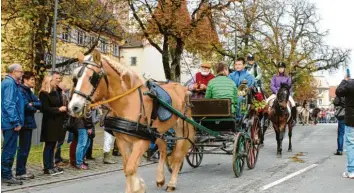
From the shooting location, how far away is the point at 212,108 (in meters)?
9.04

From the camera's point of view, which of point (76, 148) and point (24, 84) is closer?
point (24, 84)

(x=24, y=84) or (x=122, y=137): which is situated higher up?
(x=24, y=84)

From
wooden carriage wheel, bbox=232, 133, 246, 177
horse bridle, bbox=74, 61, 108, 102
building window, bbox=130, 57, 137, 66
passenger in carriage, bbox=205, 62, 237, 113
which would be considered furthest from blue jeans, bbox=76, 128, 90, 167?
building window, bbox=130, 57, 137, 66

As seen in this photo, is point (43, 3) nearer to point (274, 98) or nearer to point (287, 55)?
point (274, 98)

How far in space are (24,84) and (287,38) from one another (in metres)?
44.2

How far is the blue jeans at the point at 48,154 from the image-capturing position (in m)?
9.63

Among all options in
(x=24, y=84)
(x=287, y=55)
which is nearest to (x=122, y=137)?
(x=24, y=84)

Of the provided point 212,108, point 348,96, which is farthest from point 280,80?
point 212,108

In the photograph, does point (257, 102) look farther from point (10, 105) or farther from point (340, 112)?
point (10, 105)

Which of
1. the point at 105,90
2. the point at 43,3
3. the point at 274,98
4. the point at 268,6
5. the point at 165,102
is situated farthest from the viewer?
the point at 268,6

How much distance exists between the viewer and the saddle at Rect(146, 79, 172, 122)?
6.88 meters

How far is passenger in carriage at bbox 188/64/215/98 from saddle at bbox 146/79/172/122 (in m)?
2.29

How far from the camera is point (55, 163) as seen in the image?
11102 mm

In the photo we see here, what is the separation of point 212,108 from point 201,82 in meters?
1.09
